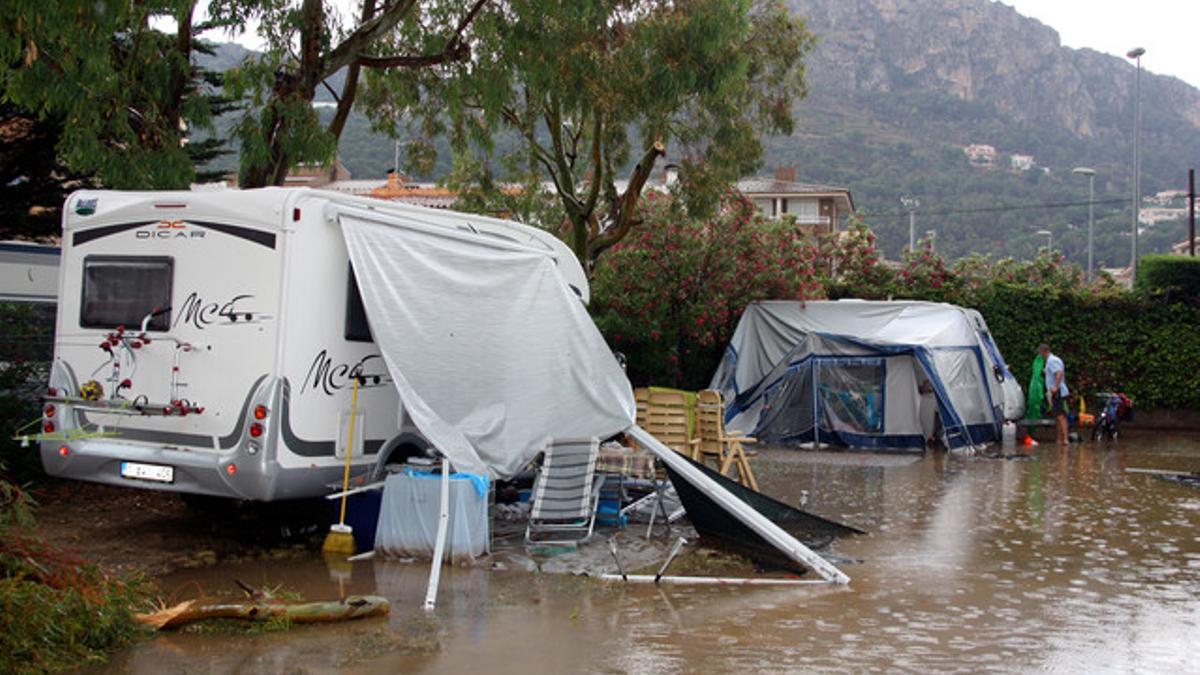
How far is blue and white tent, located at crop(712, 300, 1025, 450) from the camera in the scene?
18.6 m

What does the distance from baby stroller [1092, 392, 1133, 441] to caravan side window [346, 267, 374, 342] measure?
15.9 meters

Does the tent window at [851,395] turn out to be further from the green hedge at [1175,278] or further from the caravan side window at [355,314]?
the caravan side window at [355,314]

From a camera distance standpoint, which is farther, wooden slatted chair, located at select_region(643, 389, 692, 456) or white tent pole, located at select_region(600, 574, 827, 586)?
wooden slatted chair, located at select_region(643, 389, 692, 456)

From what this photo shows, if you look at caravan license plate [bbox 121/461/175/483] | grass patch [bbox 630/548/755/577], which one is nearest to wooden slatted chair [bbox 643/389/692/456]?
grass patch [bbox 630/548/755/577]

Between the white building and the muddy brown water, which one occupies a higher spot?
the white building

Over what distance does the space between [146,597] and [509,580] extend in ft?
8.03

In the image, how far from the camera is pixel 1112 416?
68.4 ft

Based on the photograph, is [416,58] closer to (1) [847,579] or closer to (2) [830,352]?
(1) [847,579]

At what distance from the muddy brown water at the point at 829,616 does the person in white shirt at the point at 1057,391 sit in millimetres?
8312

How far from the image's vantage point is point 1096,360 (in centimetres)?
2280

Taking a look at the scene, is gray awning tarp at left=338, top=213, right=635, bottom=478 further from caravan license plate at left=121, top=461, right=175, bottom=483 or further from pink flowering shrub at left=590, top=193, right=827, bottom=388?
pink flowering shrub at left=590, top=193, right=827, bottom=388

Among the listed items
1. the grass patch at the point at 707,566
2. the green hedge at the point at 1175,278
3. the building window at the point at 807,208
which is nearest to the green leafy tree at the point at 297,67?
the grass patch at the point at 707,566

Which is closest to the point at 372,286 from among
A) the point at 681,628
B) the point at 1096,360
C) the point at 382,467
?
the point at 382,467

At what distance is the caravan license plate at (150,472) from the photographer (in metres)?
8.31
